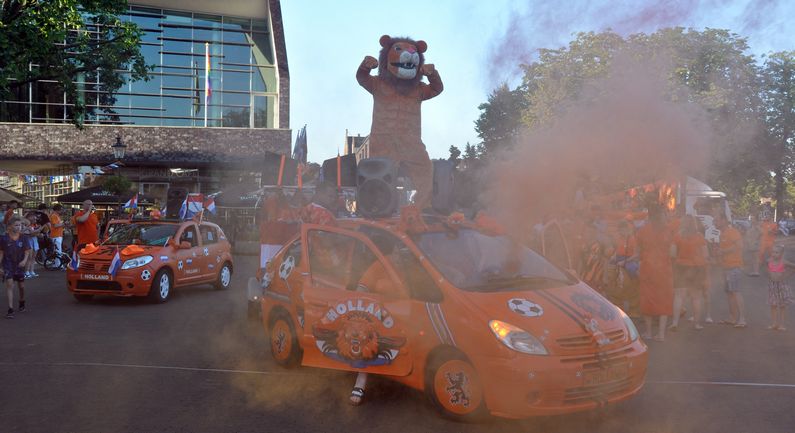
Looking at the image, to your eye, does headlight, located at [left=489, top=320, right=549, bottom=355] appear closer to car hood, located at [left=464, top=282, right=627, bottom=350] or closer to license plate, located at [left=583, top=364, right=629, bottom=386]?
car hood, located at [left=464, top=282, right=627, bottom=350]

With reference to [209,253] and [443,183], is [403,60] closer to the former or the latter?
[443,183]

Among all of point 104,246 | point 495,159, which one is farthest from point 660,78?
point 104,246

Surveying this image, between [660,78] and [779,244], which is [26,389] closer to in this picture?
[660,78]

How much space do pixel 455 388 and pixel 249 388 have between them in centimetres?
210

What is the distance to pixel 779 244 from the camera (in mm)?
9562

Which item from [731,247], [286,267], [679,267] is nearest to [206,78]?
[679,267]

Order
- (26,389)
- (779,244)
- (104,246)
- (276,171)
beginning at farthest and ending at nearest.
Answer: (104,246), (779,244), (276,171), (26,389)

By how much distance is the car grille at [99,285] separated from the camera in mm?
11008

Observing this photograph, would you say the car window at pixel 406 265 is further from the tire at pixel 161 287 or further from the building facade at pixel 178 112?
the building facade at pixel 178 112

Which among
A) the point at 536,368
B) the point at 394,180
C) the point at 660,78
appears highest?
the point at 660,78

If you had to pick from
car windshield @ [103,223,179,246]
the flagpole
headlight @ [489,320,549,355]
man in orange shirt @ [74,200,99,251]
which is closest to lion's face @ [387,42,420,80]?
car windshield @ [103,223,179,246]

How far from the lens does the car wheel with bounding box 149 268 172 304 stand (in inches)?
445

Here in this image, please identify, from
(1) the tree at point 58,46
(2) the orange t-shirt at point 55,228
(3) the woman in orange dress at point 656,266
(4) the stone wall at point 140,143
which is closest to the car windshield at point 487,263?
(3) the woman in orange dress at point 656,266

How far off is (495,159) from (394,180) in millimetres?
1658
